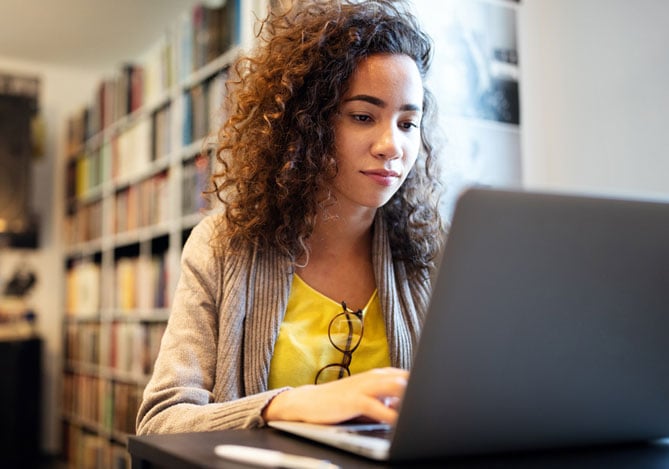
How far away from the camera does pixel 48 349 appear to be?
4.54 meters

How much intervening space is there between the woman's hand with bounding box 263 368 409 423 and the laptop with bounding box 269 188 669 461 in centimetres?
3

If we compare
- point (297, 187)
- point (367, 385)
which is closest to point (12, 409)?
point (297, 187)

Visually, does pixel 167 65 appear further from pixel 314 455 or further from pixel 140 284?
pixel 314 455

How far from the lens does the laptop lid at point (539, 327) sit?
61 centimetres

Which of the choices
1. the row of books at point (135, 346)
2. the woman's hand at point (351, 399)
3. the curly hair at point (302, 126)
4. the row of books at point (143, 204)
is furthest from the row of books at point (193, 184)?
the woman's hand at point (351, 399)

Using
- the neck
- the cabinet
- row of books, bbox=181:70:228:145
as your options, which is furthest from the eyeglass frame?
the cabinet

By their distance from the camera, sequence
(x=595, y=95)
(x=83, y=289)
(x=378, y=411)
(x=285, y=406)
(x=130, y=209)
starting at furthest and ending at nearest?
(x=83, y=289)
(x=130, y=209)
(x=595, y=95)
(x=285, y=406)
(x=378, y=411)

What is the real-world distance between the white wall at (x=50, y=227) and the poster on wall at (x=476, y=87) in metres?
3.24

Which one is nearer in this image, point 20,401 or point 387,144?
point 387,144

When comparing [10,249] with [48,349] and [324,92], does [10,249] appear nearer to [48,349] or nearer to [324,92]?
[48,349]

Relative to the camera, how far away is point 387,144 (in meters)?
1.21

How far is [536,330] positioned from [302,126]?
2.42 ft

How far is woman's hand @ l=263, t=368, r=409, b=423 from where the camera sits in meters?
0.76

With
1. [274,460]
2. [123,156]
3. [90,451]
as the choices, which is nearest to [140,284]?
[123,156]
